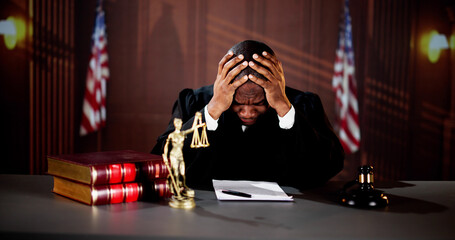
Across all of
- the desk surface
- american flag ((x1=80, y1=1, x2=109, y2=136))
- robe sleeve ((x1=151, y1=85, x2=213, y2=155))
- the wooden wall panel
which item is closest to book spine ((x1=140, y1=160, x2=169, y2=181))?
the desk surface

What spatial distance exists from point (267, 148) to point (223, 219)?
1270 mm

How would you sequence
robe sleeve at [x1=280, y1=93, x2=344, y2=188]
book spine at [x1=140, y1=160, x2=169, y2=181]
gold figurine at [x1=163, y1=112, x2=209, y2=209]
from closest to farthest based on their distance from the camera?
gold figurine at [x1=163, y1=112, x2=209, y2=209] < book spine at [x1=140, y1=160, x2=169, y2=181] < robe sleeve at [x1=280, y1=93, x2=344, y2=188]

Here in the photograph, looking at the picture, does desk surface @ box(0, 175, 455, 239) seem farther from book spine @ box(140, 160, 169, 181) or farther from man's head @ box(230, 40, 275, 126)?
man's head @ box(230, 40, 275, 126)

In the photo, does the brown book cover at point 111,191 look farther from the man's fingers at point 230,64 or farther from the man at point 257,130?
the man's fingers at point 230,64

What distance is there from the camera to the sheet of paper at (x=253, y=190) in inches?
61.5

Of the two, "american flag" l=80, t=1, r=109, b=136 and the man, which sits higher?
"american flag" l=80, t=1, r=109, b=136

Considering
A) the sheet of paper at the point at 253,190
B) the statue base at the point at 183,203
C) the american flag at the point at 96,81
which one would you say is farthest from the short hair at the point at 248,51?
the american flag at the point at 96,81

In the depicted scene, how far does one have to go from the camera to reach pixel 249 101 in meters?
1.95

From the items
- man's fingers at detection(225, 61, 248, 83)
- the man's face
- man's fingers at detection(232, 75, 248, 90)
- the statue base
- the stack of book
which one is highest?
man's fingers at detection(225, 61, 248, 83)

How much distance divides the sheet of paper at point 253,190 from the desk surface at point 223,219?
0.05m

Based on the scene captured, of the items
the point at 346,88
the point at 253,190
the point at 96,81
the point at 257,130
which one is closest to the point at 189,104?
the point at 257,130

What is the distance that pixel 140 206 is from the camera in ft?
4.75

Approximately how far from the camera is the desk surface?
115cm

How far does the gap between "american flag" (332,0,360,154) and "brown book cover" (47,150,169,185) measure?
437 centimetres
